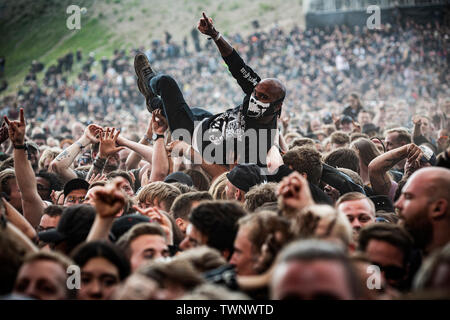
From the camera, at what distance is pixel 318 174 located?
4.46 meters

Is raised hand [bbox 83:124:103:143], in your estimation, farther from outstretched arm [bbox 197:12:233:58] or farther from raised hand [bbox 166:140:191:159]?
outstretched arm [bbox 197:12:233:58]

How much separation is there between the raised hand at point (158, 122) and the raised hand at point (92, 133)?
1.69 feet

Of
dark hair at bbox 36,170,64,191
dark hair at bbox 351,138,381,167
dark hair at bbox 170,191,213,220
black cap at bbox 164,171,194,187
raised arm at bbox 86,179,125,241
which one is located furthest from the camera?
dark hair at bbox 351,138,381,167

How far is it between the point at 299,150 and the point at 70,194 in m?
1.84

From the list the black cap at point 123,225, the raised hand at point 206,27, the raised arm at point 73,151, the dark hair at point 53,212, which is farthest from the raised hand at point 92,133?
the black cap at point 123,225

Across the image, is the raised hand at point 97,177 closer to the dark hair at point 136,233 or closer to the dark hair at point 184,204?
the dark hair at point 184,204

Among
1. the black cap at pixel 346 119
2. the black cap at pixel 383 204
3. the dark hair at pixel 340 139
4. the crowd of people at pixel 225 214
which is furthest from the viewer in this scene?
the black cap at pixel 346 119

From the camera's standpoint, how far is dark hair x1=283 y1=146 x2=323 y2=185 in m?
4.44

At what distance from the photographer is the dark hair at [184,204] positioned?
4.10 m

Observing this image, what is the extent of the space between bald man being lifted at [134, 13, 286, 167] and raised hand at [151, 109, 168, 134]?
0.05 meters

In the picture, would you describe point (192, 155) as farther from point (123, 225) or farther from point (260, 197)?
point (123, 225)

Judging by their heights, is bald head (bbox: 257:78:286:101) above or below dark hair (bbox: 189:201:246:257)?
above

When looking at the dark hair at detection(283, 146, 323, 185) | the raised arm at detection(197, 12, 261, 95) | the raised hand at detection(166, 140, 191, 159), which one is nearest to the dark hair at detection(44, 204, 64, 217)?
the raised hand at detection(166, 140, 191, 159)

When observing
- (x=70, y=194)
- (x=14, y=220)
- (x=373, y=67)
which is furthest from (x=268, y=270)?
(x=373, y=67)
